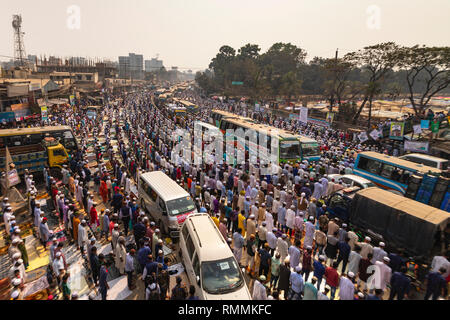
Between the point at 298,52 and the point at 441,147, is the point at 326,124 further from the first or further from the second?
the point at 298,52

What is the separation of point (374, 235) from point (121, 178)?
11.9 m

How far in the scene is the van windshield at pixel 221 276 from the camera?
6.34m

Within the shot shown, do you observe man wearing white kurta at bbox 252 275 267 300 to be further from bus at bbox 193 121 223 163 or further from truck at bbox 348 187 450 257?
bus at bbox 193 121 223 163

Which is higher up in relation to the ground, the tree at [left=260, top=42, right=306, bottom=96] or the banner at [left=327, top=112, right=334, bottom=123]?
the tree at [left=260, top=42, right=306, bottom=96]

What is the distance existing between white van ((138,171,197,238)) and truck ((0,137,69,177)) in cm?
735

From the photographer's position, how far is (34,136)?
16.0 metres

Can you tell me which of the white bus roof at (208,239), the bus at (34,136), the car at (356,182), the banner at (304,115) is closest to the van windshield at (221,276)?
the white bus roof at (208,239)

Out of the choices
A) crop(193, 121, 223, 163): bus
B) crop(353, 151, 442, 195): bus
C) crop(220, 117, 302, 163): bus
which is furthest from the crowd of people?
crop(193, 121, 223, 163): bus

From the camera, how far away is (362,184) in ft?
39.6

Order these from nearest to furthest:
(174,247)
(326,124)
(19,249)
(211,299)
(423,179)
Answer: (211,299) < (19,249) < (174,247) < (423,179) < (326,124)

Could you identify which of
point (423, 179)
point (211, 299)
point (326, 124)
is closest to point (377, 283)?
point (211, 299)

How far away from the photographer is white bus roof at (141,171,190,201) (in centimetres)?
1023

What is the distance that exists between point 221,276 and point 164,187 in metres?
5.29

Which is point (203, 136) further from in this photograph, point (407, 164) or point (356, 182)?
point (407, 164)
